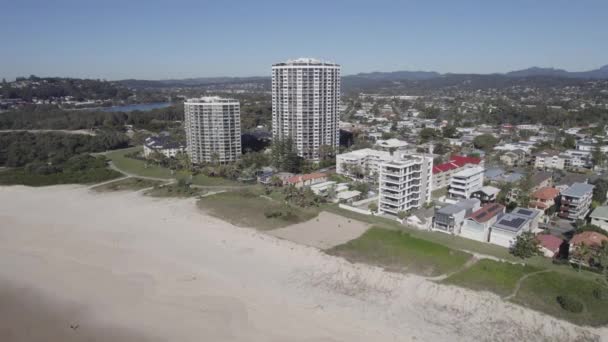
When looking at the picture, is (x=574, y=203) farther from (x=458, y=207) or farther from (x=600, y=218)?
(x=458, y=207)

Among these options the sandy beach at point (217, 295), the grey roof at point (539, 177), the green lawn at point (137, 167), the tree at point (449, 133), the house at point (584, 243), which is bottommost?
the sandy beach at point (217, 295)

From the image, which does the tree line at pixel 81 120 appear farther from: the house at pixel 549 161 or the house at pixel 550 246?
the house at pixel 550 246

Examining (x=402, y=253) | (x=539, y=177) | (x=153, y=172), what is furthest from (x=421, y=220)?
(x=153, y=172)

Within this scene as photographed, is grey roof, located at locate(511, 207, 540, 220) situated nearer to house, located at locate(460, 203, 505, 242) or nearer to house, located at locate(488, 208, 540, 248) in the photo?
house, located at locate(488, 208, 540, 248)

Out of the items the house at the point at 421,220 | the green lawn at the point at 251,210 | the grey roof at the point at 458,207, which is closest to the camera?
the grey roof at the point at 458,207

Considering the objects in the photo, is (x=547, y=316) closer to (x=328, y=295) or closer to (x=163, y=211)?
(x=328, y=295)

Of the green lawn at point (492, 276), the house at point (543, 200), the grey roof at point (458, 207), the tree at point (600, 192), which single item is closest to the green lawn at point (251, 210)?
the grey roof at point (458, 207)

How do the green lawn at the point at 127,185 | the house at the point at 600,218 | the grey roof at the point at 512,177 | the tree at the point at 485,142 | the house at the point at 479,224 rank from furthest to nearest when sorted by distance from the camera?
the tree at the point at 485,142, the green lawn at the point at 127,185, the grey roof at the point at 512,177, the house at the point at 600,218, the house at the point at 479,224
